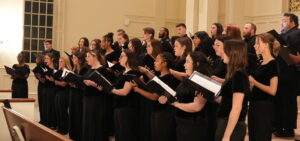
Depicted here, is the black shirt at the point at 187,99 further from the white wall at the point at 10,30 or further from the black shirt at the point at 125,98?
the white wall at the point at 10,30

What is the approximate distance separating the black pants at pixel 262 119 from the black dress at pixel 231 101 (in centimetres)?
62

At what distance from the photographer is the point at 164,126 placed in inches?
195

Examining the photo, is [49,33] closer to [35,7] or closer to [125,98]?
[35,7]

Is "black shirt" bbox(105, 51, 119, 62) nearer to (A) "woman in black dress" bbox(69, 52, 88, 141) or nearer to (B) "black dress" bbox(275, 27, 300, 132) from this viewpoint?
(A) "woman in black dress" bbox(69, 52, 88, 141)

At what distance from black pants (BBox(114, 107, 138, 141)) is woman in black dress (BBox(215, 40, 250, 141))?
6.14 ft

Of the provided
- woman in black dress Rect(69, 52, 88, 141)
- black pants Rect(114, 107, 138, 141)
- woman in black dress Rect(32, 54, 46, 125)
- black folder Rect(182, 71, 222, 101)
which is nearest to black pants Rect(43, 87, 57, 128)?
woman in black dress Rect(32, 54, 46, 125)

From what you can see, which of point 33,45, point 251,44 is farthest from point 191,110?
point 33,45

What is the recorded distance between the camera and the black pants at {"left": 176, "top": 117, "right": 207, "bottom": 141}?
436cm

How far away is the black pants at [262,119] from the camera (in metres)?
4.41

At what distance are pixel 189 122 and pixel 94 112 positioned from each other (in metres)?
2.07

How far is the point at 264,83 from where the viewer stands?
4371 millimetres

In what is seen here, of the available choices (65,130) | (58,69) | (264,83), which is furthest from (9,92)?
(264,83)

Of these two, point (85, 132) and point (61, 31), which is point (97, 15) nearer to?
point (61, 31)

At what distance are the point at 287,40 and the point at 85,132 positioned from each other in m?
2.74
